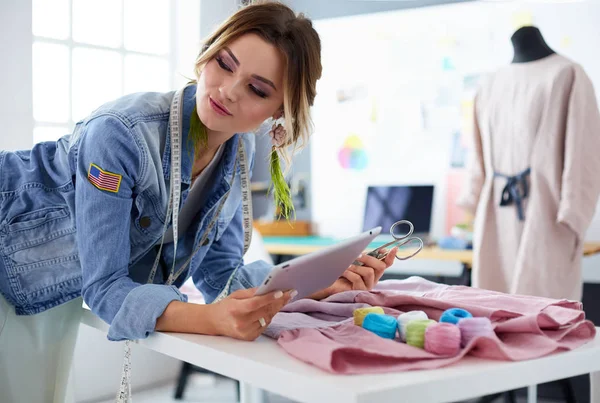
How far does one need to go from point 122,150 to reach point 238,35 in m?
0.32

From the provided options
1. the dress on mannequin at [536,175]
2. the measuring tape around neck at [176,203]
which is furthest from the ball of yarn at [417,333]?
the dress on mannequin at [536,175]

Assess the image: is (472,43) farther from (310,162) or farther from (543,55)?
(310,162)

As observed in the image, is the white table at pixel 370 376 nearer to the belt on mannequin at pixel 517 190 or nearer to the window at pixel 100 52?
the belt on mannequin at pixel 517 190

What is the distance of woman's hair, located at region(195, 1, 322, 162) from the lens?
4.46 feet

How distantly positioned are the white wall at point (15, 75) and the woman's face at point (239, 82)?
6.15ft

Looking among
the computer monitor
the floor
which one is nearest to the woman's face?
the floor

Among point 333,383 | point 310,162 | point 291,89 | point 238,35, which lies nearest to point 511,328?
point 333,383

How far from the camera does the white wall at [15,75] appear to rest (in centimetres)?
293

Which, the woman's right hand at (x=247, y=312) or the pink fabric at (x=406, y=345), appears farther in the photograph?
the woman's right hand at (x=247, y=312)

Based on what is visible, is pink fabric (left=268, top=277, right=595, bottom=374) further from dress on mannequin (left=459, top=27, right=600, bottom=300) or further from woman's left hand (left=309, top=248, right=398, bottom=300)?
dress on mannequin (left=459, top=27, right=600, bottom=300)

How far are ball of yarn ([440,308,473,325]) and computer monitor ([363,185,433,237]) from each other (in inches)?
111

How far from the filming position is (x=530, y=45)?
317 centimetres

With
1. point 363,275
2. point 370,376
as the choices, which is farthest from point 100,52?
point 370,376

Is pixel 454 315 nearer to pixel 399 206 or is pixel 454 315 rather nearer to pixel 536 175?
pixel 536 175
